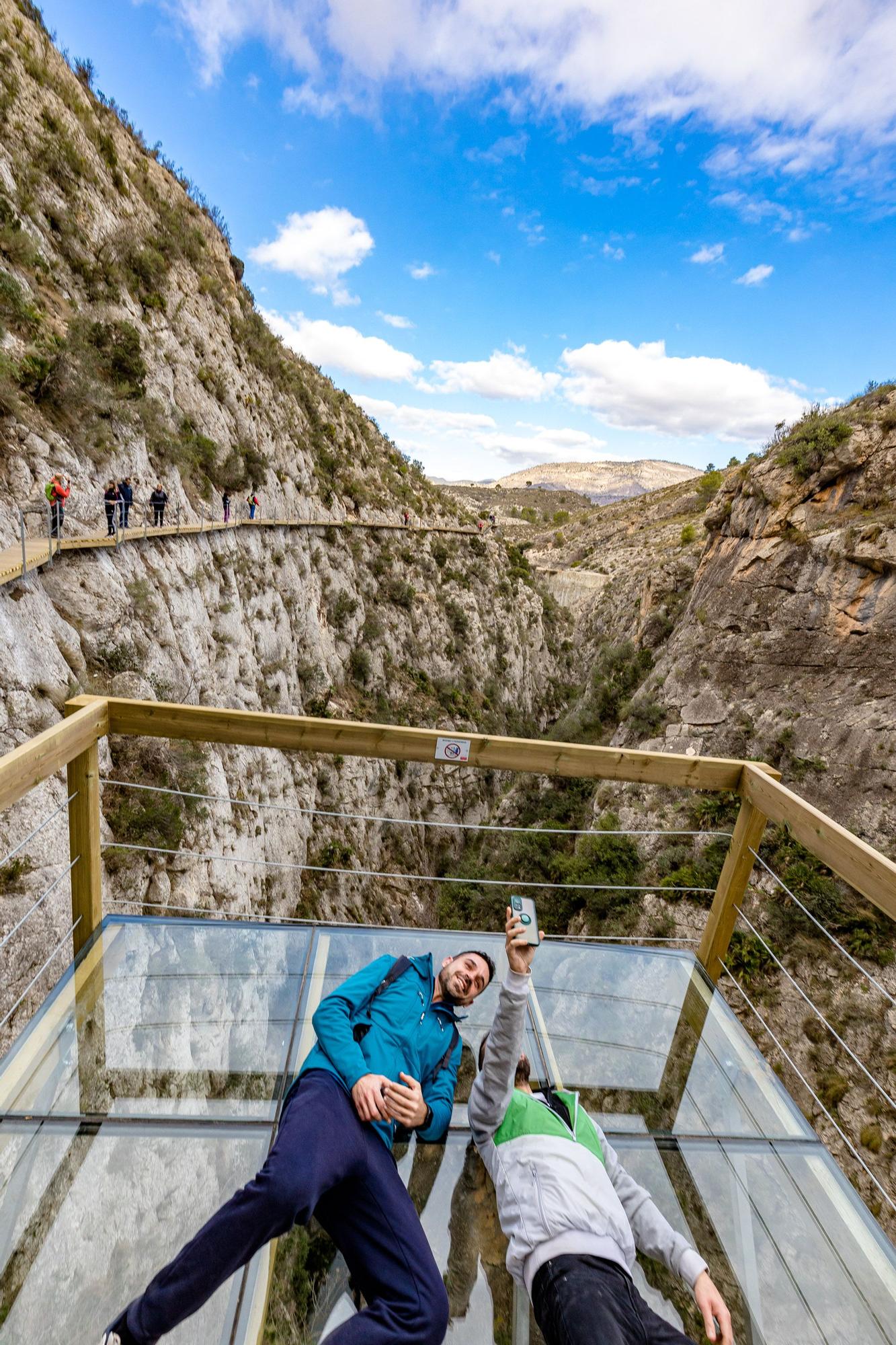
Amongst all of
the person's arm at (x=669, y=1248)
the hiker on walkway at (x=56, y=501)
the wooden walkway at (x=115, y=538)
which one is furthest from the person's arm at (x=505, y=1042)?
the hiker on walkway at (x=56, y=501)

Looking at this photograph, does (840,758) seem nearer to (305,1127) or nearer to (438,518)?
A: (305,1127)

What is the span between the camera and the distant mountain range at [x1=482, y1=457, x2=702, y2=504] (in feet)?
424

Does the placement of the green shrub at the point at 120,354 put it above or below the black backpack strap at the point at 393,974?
above

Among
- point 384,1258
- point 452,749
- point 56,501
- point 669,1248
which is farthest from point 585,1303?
point 56,501

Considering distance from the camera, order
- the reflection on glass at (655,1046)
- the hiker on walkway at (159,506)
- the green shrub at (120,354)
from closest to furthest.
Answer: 1. the reflection on glass at (655,1046)
2. the hiker on walkway at (159,506)
3. the green shrub at (120,354)

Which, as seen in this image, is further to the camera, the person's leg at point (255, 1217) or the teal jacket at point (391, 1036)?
the teal jacket at point (391, 1036)

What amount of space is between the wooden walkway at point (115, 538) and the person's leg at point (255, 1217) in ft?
22.3

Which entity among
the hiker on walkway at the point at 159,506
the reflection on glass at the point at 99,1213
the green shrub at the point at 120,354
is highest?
the green shrub at the point at 120,354

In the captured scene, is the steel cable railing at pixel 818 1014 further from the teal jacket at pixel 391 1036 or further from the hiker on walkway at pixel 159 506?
the hiker on walkway at pixel 159 506

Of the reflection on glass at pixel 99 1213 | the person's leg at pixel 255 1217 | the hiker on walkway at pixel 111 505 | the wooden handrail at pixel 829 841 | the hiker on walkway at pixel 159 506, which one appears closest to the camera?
the person's leg at pixel 255 1217

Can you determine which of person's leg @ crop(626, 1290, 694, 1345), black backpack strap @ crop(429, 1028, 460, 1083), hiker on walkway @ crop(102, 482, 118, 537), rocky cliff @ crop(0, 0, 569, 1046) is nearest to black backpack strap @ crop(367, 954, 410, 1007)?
black backpack strap @ crop(429, 1028, 460, 1083)

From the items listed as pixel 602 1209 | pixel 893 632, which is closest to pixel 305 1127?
pixel 602 1209

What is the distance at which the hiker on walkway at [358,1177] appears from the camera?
4.71 ft

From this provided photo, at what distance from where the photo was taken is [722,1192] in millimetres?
2059
